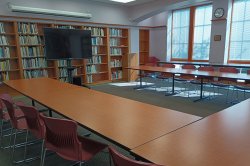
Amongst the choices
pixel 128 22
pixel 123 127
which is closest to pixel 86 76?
pixel 128 22

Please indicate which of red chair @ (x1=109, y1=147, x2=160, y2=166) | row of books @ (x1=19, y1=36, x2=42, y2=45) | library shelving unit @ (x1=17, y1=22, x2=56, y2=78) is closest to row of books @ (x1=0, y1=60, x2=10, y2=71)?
library shelving unit @ (x1=17, y1=22, x2=56, y2=78)

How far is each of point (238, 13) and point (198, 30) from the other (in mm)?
1589

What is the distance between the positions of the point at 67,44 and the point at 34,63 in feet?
3.80

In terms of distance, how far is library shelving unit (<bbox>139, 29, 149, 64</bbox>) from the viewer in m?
9.70

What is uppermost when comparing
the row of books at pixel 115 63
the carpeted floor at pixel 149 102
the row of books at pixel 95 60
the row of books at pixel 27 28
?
the row of books at pixel 27 28

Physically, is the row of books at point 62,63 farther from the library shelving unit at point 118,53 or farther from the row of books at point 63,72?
the library shelving unit at point 118,53

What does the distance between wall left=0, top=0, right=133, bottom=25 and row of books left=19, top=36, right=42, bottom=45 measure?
65 centimetres

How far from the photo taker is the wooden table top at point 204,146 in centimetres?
121

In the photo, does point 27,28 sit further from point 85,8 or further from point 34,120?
point 34,120

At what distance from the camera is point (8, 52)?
5.55 metres

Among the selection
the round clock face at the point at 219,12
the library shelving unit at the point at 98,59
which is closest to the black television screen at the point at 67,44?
the library shelving unit at the point at 98,59

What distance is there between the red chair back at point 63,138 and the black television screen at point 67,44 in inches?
168

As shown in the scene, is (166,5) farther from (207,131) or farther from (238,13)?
(207,131)

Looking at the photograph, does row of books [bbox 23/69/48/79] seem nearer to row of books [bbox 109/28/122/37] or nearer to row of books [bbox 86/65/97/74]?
row of books [bbox 86/65/97/74]
